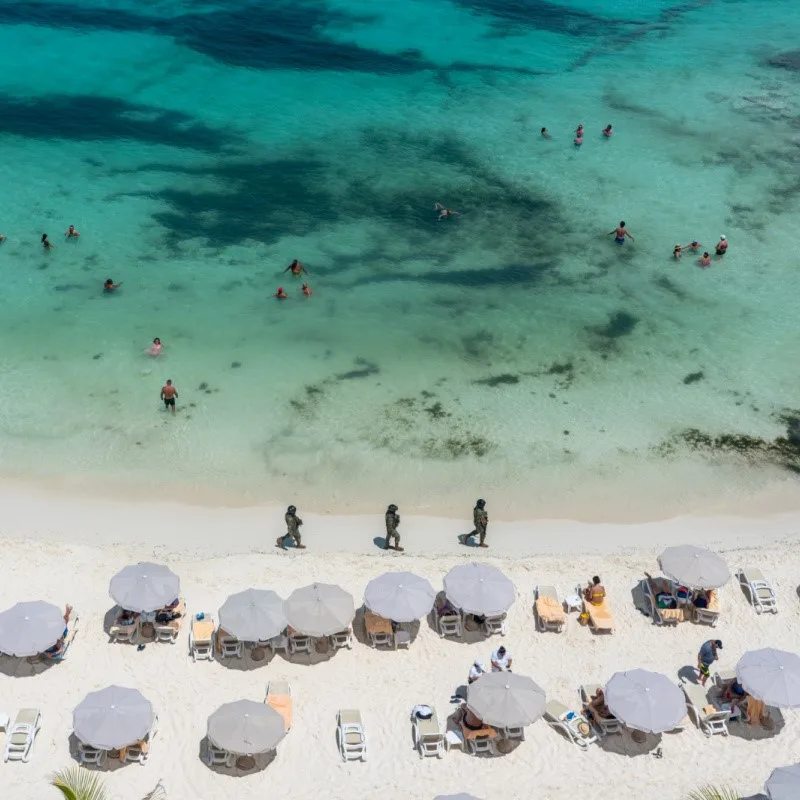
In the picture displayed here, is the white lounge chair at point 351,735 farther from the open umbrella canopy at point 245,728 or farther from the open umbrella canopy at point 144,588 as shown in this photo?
the open umbrella canopy at point 144,588

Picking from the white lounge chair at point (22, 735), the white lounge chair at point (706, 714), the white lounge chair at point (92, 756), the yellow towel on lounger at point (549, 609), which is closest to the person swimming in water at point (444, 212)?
the yellow towel on lounger at point (549, 609)

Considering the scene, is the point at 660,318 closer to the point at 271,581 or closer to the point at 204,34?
the point at 271,581

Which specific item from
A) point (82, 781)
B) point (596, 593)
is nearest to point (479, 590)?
point (596, 593)

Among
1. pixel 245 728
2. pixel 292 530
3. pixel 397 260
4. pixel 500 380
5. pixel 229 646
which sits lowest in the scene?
pixel 229 646

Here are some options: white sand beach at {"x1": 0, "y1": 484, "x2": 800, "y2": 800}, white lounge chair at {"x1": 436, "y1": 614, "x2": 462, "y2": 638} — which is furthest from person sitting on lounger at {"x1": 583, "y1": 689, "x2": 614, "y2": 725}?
white lounge chair at {"x1": 436, "y1": 614, "x2": 462, "y2": 638}

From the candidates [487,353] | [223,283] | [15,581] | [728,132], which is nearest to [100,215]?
[223,283]

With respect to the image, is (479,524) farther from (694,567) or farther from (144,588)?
(144,588)

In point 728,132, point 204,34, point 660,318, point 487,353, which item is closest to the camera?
point 487,353
